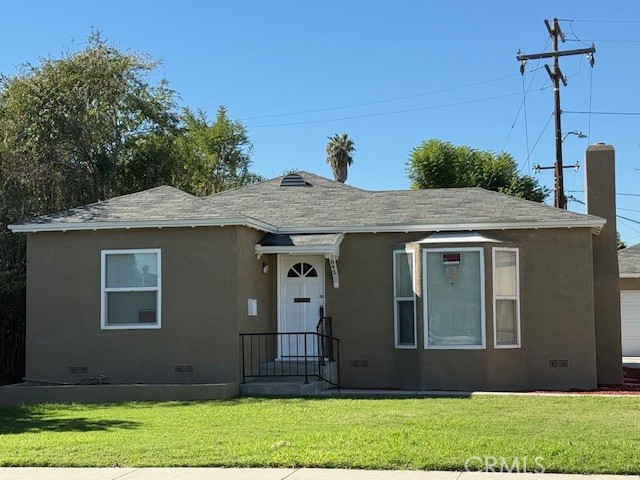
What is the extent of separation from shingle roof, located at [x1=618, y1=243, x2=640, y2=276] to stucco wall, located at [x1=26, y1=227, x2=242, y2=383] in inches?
701

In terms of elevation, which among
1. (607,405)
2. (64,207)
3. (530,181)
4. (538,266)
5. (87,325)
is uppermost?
(530,181)

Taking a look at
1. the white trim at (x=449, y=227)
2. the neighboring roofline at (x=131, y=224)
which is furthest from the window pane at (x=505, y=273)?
the neighboring roofline at (x=131, y=224)

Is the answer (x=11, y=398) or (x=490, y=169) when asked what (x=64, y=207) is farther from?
(x=490, y=169)

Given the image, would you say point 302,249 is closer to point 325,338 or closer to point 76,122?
point 325,338

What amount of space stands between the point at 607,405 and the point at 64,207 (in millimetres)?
17311

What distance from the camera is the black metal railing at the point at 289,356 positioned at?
1603cm

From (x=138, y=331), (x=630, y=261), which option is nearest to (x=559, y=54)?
(x=630, y=261)

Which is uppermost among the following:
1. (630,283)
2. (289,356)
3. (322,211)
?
(322,211)

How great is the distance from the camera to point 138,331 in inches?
628

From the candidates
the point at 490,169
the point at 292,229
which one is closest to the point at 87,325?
the point at 292,229

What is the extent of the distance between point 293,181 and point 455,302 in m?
5.99

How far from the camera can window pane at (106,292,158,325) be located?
16.0 m

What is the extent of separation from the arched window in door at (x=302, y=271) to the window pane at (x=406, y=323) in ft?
6.30

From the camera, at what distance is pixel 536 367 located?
16703 millimetres
